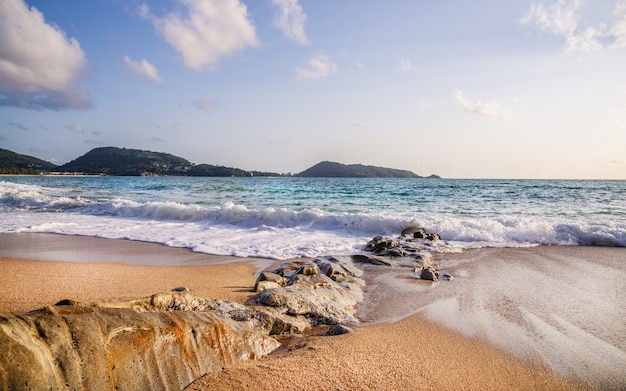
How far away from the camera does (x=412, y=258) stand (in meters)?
7.72

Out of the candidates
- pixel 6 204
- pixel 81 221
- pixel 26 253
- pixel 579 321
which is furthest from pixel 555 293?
pixel 6 204

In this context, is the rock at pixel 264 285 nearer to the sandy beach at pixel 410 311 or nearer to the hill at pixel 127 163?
the sandy beach at pixel 410 311

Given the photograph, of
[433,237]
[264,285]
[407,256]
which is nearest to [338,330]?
[264,285]

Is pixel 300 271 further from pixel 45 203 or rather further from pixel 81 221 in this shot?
pixel 45 203

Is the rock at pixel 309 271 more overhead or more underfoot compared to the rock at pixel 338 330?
more overhead

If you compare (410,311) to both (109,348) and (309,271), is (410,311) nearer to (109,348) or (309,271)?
(309,271)

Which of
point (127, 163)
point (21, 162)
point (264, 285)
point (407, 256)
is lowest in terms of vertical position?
point (407, 256)

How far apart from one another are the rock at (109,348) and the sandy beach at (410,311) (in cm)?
19

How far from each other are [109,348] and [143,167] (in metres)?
105

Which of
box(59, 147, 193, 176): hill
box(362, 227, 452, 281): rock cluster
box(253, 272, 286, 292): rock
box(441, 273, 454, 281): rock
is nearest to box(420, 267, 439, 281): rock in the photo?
box(362, 227, 452, 281): rock cluster

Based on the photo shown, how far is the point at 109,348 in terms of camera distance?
5.97ft

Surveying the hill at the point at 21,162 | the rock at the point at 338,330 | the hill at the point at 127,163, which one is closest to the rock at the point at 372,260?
the rock at the point at 338,330

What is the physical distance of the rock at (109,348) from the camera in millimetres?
1506

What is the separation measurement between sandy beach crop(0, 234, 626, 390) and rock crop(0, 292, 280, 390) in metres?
0.19
